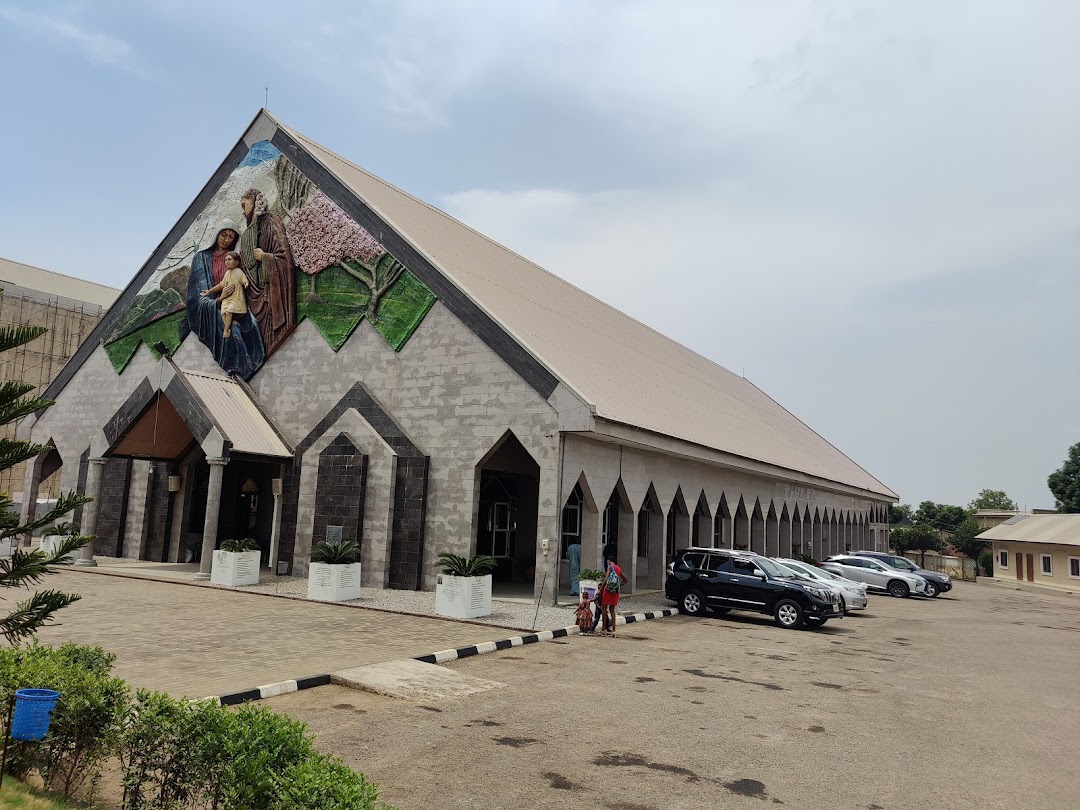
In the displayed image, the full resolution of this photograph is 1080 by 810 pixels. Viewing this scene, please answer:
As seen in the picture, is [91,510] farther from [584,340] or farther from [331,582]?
[584,340]

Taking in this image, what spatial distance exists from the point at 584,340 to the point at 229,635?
17457 mm

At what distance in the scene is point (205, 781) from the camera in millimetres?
5715

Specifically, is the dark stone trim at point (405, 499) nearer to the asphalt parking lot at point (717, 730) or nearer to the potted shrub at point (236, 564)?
the potted shrub at point (236, 564)

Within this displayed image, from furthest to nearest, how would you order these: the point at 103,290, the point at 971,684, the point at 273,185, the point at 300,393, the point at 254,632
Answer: the point at 103,290
the point at 273,185
the point at 300,393
the point at 254,632
the point at 971,684

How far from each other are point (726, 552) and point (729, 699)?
10987mm

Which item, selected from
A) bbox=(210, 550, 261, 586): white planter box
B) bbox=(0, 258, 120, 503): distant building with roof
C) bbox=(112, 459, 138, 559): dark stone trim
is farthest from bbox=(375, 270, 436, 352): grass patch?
bbox=(0, 258, 120, 503): distant building with roof

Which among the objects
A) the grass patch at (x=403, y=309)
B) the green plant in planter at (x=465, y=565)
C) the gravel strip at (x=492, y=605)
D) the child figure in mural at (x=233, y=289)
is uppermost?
the child figure in mural at (x=233, y=289)

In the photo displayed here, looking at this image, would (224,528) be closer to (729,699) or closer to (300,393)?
(300,393)

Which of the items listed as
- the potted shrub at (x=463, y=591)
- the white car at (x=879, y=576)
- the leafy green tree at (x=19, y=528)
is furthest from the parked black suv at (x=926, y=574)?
the leafy green tree at (x=19, y=528)

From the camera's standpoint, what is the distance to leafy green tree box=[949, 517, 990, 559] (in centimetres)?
7493

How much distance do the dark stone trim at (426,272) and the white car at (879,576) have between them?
1930cm

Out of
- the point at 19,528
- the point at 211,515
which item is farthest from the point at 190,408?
the point at 19,528

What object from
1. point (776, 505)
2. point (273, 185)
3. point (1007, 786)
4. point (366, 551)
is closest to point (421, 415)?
point (366, 551)

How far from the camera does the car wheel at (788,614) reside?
20.3m
